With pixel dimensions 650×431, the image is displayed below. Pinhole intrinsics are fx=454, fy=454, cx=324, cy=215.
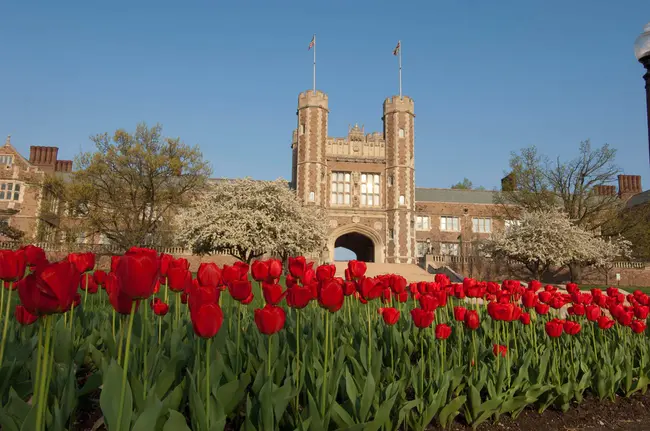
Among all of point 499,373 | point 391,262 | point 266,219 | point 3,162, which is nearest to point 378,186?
point 391,262

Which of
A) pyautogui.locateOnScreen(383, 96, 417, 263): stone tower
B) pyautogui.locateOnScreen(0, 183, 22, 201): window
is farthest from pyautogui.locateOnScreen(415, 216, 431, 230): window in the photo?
pyautogui.locateOnScreen(0, 183, 22, 201): window

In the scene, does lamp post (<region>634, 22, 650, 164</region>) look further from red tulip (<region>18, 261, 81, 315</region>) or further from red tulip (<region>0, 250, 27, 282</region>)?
red tulip (<region>0, 250, 27, 282</region>)

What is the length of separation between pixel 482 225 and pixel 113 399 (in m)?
41.7

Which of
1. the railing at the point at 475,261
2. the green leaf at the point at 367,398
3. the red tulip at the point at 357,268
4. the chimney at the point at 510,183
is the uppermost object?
the chimney at the point at 510,183

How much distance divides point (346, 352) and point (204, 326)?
5.47 ft

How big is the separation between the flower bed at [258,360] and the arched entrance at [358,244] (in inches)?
1277

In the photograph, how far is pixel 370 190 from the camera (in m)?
34.5

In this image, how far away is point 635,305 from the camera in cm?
453

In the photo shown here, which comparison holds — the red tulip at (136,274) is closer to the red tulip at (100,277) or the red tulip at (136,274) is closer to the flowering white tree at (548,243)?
the red tulip at (100,277)

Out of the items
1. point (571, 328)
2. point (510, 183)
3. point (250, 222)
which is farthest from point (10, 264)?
point (510, 183)

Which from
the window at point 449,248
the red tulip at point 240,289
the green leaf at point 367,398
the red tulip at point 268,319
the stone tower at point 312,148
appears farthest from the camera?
the window at point 449,248

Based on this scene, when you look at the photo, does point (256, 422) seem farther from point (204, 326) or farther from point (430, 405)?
point (430, 405)

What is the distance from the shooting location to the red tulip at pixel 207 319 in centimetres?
194

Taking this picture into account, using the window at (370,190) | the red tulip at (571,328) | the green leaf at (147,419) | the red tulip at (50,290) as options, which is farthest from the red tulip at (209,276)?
the window at (370,190)
